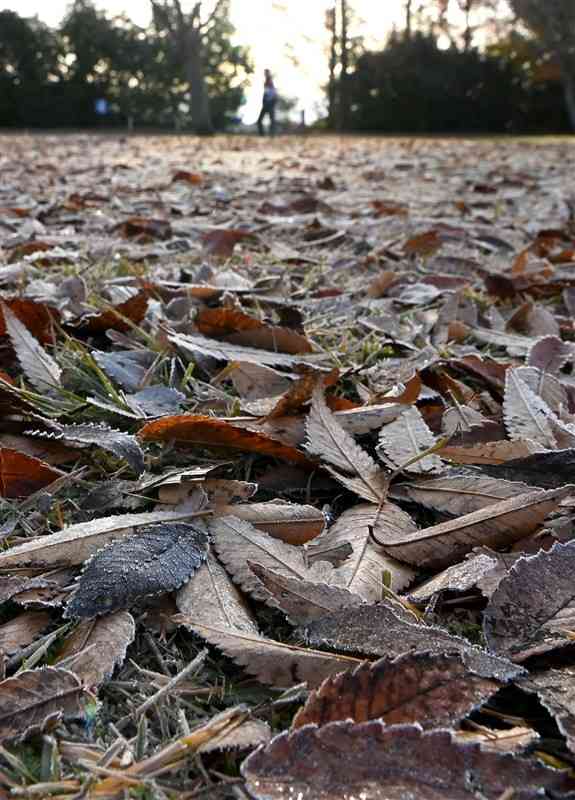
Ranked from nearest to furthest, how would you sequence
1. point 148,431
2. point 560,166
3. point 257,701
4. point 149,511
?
1. point 257,701
2. point 149,511
3. point 148,431
4. point 560,166

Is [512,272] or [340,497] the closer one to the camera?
[340,497]

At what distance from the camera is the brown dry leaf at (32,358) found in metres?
1.34

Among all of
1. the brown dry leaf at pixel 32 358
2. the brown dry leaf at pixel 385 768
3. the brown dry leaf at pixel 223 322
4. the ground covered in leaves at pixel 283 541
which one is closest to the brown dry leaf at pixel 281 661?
the ground covered in leaves at pixel 283 541

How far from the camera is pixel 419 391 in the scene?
4.28ft

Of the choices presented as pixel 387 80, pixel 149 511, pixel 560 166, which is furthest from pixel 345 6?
pixel 149 511

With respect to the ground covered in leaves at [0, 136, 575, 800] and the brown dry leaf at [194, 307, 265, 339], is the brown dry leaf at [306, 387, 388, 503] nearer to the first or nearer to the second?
the ground covered in leaves at [0, 136, 575, 800]

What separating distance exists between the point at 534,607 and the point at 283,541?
0.30m

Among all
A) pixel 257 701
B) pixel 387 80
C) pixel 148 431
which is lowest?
pixel 257 701

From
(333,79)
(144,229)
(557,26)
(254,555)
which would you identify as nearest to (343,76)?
(333,79)

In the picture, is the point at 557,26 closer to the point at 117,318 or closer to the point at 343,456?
the point at 117,318

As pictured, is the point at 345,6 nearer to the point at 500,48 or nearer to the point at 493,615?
the point at 500,48

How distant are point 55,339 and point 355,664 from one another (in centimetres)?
99

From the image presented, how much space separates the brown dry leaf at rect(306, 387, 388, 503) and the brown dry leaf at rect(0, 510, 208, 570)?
0.22 m

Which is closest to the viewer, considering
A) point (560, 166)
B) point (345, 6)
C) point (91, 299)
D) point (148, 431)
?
point (148, 431)
